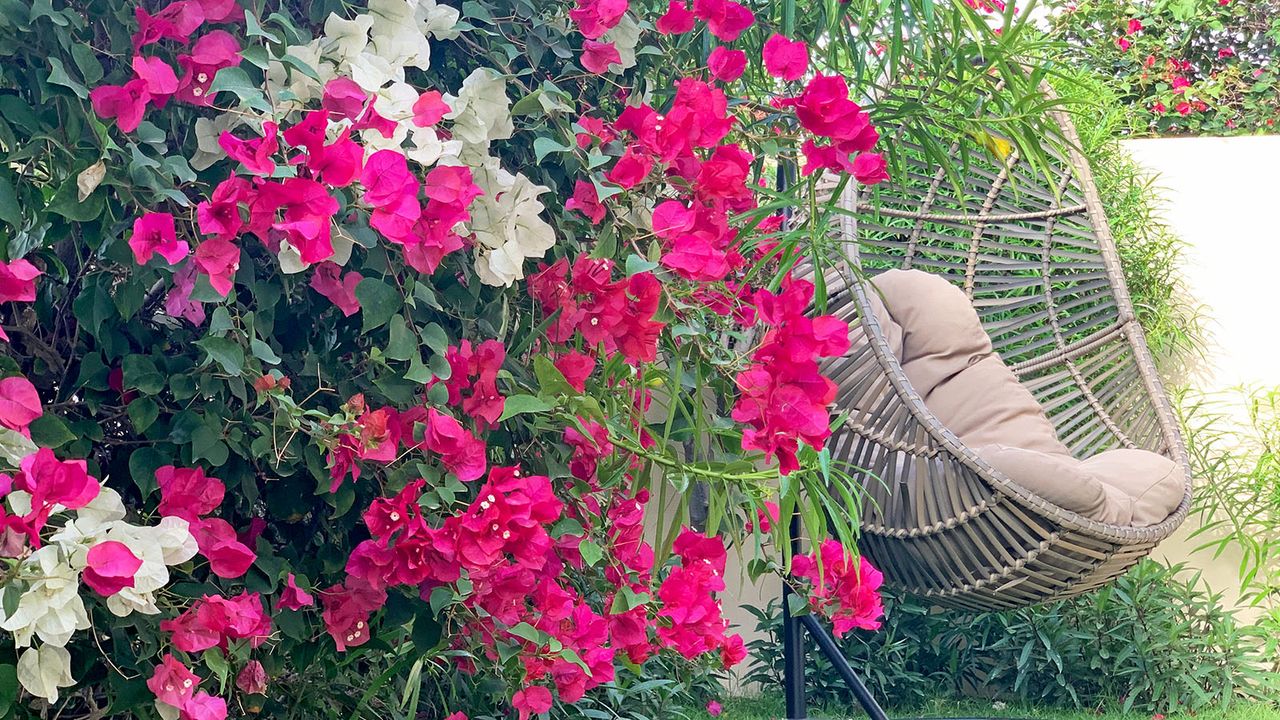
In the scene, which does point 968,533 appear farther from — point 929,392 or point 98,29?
point 98,29

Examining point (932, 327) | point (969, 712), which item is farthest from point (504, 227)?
point (969, 712)

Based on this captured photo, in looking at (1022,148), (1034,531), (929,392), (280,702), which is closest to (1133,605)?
(929,392)

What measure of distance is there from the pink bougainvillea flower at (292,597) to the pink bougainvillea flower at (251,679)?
57 millimetres

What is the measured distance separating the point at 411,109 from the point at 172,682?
395 mm

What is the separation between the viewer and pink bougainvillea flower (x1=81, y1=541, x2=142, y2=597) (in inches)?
22.8

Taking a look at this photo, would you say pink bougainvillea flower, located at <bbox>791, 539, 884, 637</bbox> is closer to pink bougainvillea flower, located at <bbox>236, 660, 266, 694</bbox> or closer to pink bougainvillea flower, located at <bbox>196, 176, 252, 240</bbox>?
pink bougainvillea flower, located at <bbox>236, 660, 266, 694</bbox>

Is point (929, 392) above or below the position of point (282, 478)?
below

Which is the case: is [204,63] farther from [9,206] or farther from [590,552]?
[590,552]

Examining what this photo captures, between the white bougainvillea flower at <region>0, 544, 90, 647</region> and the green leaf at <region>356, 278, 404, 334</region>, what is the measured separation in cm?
24

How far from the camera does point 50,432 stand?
71 centimetres

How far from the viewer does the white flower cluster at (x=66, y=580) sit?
1.86 feet

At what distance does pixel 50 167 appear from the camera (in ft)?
2.26

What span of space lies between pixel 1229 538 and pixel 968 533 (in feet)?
4.36

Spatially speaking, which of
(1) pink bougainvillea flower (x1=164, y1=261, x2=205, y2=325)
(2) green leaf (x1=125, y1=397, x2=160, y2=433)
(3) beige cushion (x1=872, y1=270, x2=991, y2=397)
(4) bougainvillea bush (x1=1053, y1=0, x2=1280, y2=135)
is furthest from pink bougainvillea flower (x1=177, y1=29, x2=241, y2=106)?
(4) bougainvillea bush (x1=1053, y1=0, x2=1280, y2=135)
